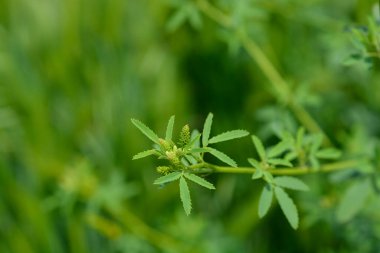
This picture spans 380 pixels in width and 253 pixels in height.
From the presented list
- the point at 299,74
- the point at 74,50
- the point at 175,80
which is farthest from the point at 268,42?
the point at 74,50

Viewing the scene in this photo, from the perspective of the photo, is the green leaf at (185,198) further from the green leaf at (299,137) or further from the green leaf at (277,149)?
the green leaf at (299,137)

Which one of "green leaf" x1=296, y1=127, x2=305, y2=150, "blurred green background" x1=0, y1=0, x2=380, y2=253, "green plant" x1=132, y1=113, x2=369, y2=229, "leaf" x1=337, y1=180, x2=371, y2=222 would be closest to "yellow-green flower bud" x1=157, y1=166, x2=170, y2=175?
"green plant" x1=132, y1=113, x2=369, y2=229

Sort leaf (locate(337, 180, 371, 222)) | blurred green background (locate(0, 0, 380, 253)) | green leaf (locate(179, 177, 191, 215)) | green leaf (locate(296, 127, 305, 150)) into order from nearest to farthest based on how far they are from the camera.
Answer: green leaf (locate(179, 177, 191, 215)) < green leaf (locate(296, 127, 305, 150)) < leaf (locate(337, 180, 371, 222)) < blurred green background (locate(0, 0, 380, 253))

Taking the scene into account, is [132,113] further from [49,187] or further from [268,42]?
[268,42]

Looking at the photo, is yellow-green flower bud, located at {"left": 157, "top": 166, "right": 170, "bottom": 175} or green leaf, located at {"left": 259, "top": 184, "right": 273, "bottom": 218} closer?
yellow-green flower bud, located at {"left": 157, "top": 166, "right": 170, "bottom": 175}

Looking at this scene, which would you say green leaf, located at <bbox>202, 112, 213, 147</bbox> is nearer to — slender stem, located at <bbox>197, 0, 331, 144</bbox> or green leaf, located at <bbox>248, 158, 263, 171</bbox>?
green leaf, located at <bbox>248, 158, 263, 171</bbox>

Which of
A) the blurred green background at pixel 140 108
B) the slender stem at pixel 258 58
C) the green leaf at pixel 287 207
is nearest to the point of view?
the green leaf at pixel 287 207

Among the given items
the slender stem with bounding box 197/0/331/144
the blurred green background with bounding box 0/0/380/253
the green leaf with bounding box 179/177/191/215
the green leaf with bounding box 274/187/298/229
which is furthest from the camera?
the blurred green background with bounding box 0/0/380/253

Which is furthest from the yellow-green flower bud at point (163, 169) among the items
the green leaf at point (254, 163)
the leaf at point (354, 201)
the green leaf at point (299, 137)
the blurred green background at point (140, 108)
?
the blurred green background at point (140, 108)
